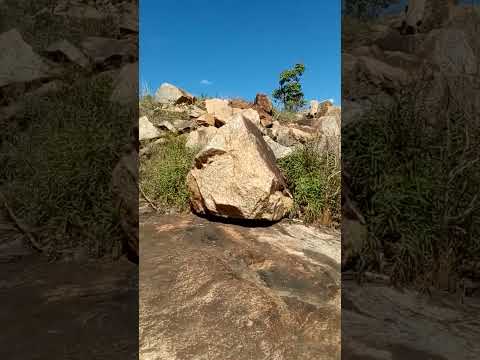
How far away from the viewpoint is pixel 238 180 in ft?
8.93

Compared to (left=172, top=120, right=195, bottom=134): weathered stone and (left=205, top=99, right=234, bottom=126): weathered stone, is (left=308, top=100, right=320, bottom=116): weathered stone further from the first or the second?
(left=172, top=120, right=195, bottom=134): weathered stone

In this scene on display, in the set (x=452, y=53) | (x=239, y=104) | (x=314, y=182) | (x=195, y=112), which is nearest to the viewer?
(x=452, y=53)

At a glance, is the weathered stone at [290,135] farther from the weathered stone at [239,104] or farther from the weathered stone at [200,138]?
the weathered stone at [239,104]

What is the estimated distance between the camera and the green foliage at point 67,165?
7.52 ft

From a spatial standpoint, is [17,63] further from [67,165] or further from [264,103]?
[264,103]

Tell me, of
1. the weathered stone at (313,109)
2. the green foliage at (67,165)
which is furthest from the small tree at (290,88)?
the green foliage at (67,165)

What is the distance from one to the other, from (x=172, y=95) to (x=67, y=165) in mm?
3501

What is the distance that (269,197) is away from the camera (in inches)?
108

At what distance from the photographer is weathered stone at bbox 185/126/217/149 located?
393cm

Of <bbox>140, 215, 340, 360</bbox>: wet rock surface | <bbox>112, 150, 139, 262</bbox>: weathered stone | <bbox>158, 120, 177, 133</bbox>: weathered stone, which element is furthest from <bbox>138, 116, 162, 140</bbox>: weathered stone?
<bbox>112, 150, 139, 262</bbox>: weathered stone

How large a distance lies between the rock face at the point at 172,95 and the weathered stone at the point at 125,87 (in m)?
2.08

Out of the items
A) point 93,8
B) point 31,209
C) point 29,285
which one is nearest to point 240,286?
point 29,285

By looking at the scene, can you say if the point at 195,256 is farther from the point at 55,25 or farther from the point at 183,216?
the point at 55,25

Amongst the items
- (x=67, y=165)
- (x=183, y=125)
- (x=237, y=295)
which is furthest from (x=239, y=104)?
(x=237, y=295)
